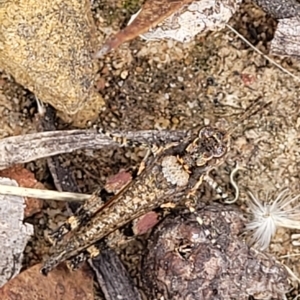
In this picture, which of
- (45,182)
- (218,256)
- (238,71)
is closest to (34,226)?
(45,182)

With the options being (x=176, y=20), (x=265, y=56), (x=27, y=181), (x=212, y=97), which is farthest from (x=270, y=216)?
(x=27, y=181)

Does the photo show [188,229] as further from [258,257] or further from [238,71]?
[238,71]

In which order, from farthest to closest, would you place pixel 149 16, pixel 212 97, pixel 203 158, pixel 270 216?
pixel 212 97, pixel 270 216, pixel 149 16, pixel 203 158

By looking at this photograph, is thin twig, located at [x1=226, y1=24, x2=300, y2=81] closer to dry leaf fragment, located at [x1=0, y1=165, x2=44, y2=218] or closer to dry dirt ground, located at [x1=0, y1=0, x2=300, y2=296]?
dry dirt ground, located at [x1=0, y1=0, x2=300, y2=296]

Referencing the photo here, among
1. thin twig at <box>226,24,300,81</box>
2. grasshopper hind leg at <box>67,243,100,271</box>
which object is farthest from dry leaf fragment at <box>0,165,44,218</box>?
thin twig at <box>226,24,300,81</box>

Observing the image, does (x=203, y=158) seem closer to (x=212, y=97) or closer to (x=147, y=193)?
(x=147, y=193)


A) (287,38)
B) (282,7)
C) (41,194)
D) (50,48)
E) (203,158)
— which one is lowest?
(41,194)
